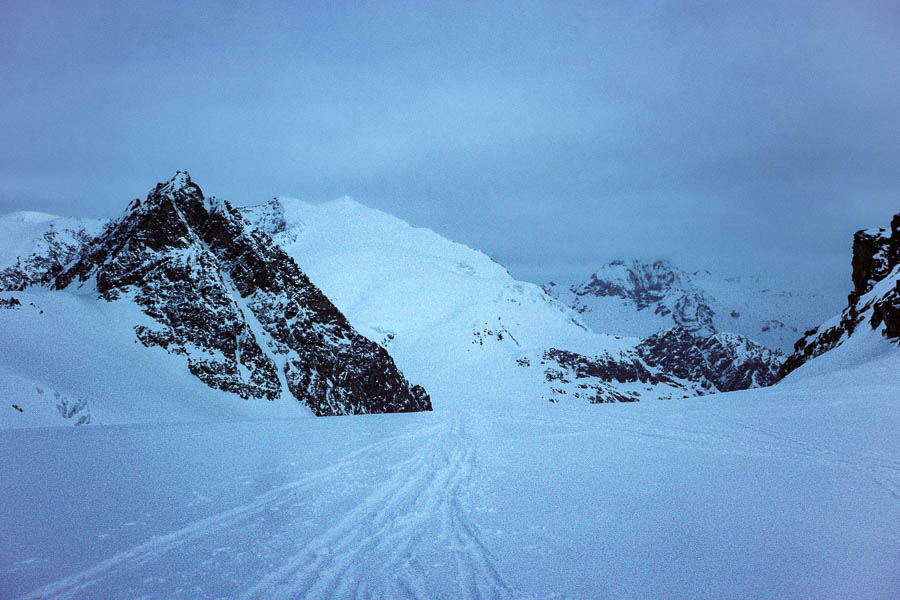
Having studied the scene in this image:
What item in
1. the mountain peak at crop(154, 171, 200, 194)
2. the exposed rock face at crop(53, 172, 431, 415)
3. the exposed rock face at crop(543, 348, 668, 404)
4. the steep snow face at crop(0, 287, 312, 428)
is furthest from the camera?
the exposed rock face at crop(543, 348, 668, 404)

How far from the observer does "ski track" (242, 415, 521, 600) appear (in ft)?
14.5

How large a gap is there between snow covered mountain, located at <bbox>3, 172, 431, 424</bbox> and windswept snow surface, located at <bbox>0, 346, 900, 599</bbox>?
59.5 feet

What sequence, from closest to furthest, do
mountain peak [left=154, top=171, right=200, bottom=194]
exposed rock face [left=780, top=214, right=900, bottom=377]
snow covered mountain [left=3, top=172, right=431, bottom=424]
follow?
snow covered mountain [left=3, top=172, right=431, bottom=424]
mountain peak [left=154, top=171, right=200, bottom=194]
exposed rock face [left=780, top=214, right=900, bottom=377]

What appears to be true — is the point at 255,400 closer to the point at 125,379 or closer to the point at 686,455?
the point at 125,379

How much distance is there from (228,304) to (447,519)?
3074 centimetres

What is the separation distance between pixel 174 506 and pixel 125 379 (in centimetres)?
2071

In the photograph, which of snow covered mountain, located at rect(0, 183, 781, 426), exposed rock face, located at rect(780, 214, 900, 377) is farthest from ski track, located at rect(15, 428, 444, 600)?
exposed rock face, located at rect(780, 214, 900, 377)

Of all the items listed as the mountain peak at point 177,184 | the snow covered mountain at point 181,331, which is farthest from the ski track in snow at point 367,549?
the mountain peak at point 177,184

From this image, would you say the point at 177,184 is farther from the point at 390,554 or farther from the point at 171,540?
the point at 390,554

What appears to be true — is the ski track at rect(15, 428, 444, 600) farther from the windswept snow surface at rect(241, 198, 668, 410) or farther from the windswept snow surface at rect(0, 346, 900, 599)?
the windswept snow surface at rect(241, 198, 668, 410)

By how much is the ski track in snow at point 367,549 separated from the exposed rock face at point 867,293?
1618 inches

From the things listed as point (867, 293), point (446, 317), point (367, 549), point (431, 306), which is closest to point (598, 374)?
point (446, 317)

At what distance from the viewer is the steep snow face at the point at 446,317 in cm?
13112

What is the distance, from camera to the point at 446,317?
502 feet
